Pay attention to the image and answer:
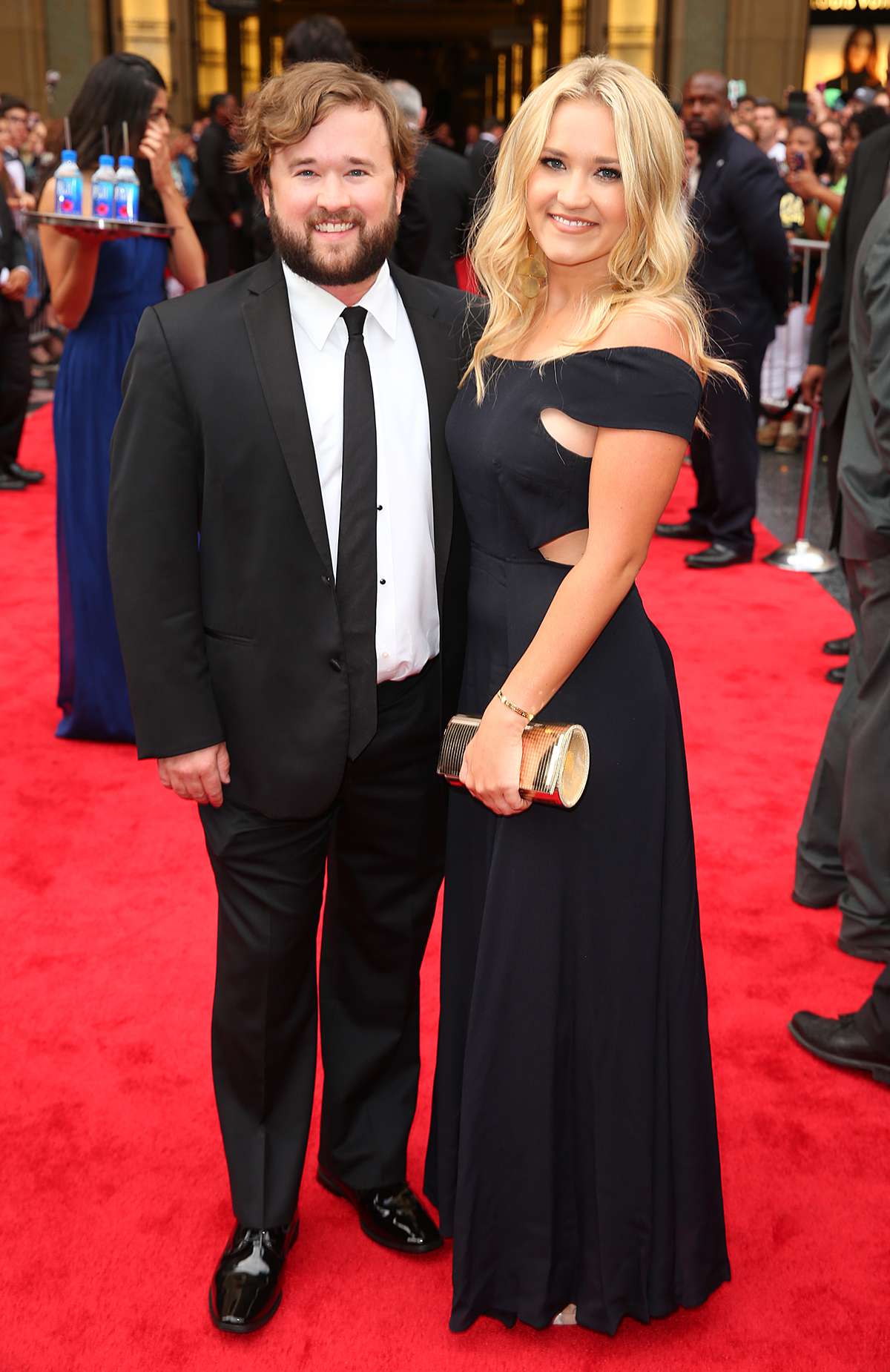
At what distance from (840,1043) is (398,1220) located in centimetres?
104

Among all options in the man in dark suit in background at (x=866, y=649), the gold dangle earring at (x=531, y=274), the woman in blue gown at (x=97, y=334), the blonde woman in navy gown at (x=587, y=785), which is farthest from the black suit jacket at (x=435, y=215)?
the blonde woman in navy gown at (x=587, y=785)

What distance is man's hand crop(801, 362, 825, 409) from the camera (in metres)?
5.14

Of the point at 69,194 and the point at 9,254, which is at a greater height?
the point at 69,194

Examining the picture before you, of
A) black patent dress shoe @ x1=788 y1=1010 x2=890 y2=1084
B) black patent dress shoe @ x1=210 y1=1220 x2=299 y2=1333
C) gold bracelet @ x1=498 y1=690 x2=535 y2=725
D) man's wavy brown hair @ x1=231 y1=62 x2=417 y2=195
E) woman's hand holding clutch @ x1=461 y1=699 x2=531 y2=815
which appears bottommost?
black patent dress shoe @ x1=788 y1=1010 x2=890 y2=1084

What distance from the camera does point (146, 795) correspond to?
418 centimetres

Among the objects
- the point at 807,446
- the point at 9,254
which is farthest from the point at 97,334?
the point at 807,446

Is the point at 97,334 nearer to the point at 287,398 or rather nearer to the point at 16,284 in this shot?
the point at 287,398

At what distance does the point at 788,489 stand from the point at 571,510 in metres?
6.39

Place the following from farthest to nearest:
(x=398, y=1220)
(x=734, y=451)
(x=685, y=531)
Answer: (x=685, y=531) < (x=734, y=451) < (x=398, y=1220)

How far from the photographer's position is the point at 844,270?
4.86 metres

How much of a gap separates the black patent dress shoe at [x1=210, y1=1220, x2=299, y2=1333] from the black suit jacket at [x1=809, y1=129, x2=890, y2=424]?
3.28 meters

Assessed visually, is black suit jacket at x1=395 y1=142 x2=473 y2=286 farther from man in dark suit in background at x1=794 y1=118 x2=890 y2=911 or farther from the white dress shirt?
the white dress shirt

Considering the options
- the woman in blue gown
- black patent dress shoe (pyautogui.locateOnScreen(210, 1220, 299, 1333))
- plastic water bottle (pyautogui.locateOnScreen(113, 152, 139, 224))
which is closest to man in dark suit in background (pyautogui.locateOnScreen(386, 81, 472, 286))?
the woman in blue gown

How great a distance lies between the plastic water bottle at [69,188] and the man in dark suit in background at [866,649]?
2151mm
